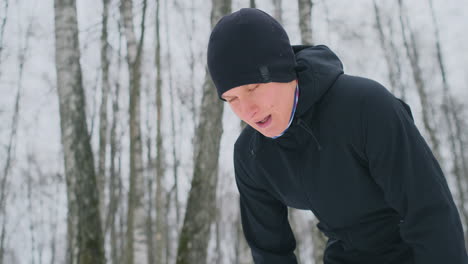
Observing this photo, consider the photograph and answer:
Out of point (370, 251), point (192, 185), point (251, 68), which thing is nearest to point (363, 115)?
point (251, 68)

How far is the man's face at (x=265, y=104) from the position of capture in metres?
1.38

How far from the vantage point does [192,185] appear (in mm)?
5191

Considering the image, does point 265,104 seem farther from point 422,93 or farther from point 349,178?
point 422,93

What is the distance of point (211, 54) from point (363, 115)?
0.53 meters

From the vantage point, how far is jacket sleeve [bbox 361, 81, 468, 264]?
116cm

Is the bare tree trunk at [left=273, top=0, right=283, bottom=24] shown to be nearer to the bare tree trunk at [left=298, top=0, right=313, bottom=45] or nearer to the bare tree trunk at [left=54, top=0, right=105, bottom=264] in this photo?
the bare tree trunk at [left=298, top=0, right=313, bottom=45]

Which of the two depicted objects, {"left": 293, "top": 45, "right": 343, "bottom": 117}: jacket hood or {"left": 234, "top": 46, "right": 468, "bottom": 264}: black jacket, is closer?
{"left": 234, "top": 46, "right": 468, "bottom": 264}: black jacket

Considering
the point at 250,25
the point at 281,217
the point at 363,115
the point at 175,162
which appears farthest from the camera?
the point at 175,162

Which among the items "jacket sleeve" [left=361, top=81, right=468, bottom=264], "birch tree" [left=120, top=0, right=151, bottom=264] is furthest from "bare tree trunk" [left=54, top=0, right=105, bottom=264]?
"jacket sleeve" [left=361, top=81, right=468, bottom=264]

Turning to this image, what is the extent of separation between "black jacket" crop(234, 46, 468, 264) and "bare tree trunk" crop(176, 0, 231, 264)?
10.9 ft

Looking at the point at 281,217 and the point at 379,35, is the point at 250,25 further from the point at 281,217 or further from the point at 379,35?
the point at 379,35

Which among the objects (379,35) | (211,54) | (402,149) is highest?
(379,35)

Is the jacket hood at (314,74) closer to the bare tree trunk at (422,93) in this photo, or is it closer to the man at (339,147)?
the man at (339,147)

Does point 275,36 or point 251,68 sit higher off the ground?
point 275,36
